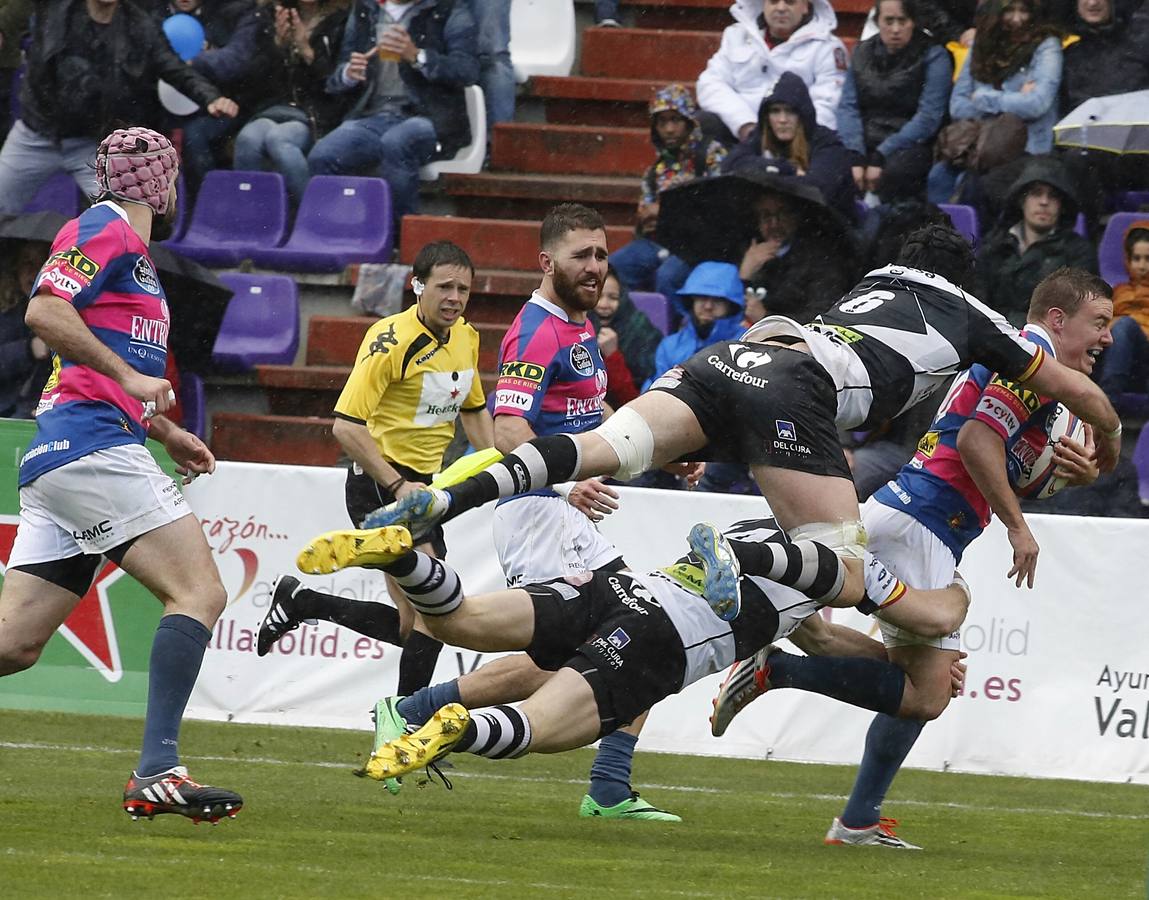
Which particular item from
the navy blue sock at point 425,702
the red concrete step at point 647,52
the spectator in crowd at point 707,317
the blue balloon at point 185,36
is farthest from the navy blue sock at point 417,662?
the red concrete step at point 647,52

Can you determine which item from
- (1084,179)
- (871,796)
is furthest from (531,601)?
(1084,179)

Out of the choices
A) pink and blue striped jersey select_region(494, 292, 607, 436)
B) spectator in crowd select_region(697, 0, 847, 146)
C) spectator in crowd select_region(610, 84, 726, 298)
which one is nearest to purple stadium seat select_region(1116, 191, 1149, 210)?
spectator in crowd select_region(697, 0, 847, 146)

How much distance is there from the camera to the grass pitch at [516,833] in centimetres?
550

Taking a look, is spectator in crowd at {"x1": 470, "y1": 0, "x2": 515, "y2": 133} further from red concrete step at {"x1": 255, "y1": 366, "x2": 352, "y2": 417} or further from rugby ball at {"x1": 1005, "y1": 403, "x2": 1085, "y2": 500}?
rugby ball at {"x1": 1005, "y1": 403, "x2": 1085, "y2": 500}

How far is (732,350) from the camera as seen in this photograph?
22.3 ft

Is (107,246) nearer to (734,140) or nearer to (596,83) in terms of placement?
(734,140)

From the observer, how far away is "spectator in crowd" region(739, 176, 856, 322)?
12766 mm

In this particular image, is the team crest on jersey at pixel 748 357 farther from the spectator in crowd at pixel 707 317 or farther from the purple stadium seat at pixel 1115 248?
the purple stadium seat at pixel 1115 248

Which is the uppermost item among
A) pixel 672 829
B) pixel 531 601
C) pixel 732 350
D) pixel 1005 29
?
pixel 1005 29

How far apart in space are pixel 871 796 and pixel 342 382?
26.5 ft

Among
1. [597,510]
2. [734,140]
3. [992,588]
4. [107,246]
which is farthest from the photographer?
[734,140]

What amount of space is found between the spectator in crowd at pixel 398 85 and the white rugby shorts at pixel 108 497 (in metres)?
9.11

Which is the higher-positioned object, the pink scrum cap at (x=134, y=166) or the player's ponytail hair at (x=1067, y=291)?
the pink scrum cap at (x=134, y=166)

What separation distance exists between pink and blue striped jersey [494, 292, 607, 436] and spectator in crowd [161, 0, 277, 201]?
8.27m
